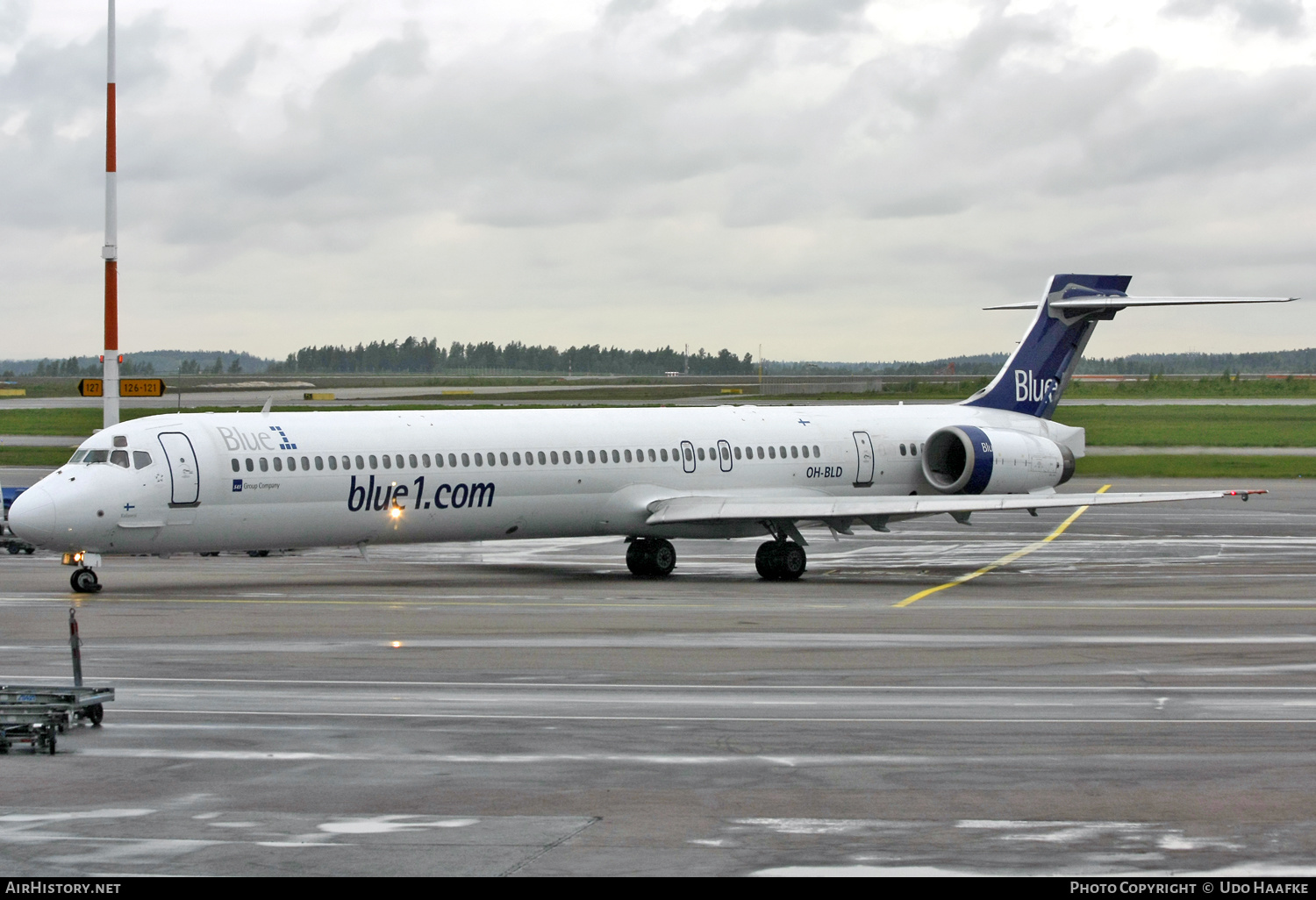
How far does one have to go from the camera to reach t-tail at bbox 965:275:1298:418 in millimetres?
39344

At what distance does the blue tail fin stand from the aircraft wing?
7.25 meters

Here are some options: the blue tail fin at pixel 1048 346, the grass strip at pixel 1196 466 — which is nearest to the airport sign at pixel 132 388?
the blue tail fin at pixel 1048 346

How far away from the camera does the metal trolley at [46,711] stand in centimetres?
1506

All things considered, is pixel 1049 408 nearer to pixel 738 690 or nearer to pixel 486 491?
pixel 486 491

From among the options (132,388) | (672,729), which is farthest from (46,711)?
(132,388)

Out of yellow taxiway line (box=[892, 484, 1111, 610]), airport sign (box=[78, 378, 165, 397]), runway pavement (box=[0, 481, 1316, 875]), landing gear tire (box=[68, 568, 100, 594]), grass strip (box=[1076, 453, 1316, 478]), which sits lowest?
yellow taxiway line (box=[892, 484, 1111, 610])

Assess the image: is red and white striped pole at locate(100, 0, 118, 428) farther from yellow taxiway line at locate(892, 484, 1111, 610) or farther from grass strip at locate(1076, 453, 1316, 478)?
grass strip at locate(1076, 453, 1316, 478)

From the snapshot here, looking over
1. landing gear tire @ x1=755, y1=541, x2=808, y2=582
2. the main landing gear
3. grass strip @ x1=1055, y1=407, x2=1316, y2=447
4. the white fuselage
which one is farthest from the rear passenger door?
grass strip @ x1=1055, y1=407, x2=1316, y2=447

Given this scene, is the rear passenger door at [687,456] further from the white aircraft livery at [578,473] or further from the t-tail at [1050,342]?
the t-tail at [1050,342]

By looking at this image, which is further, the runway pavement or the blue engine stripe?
the blue engine stripe

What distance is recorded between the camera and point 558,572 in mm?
33719

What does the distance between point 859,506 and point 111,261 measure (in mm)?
18256

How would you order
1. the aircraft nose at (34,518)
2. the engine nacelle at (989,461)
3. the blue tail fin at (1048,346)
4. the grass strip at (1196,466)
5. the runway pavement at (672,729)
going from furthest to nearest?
the grass strip at (1196,466) < the blue tail fin at (1048,346) < the engine nacelle at (989,461) < the aircraft nose at (34,518) < the runway pavement at (672,729)

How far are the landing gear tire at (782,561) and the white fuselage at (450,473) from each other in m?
1.33
